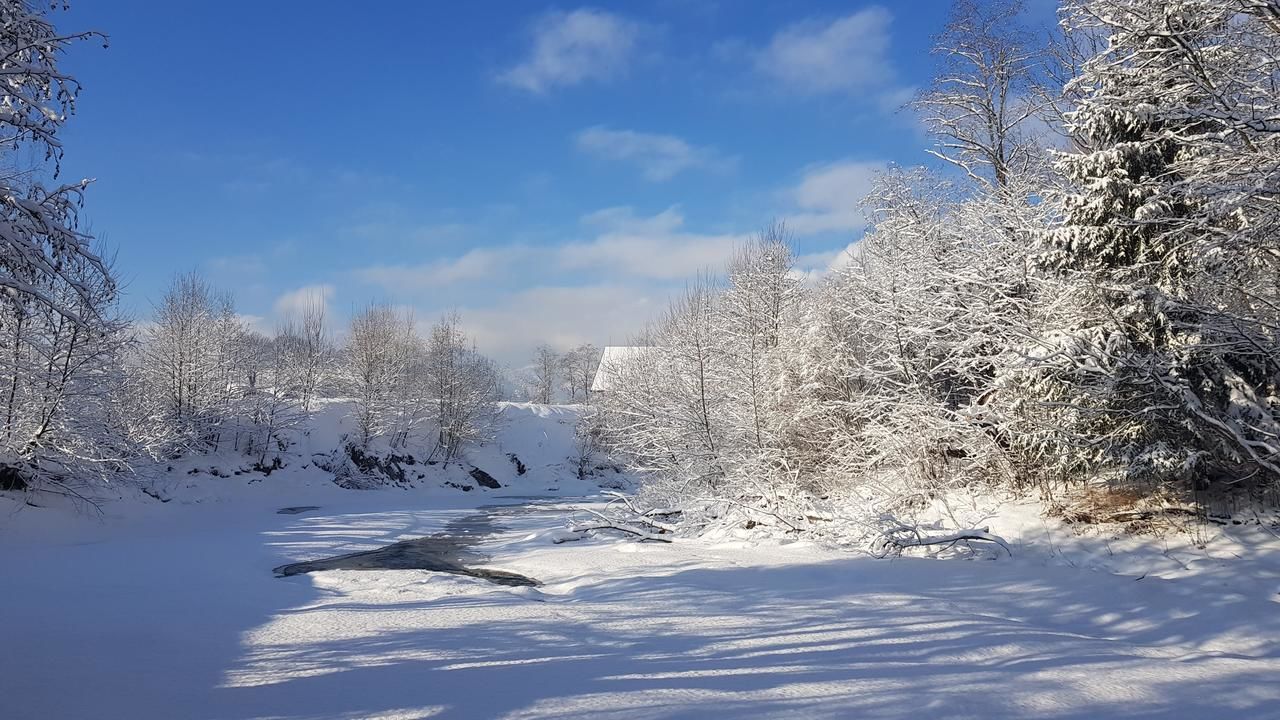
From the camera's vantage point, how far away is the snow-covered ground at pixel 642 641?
15.0ft

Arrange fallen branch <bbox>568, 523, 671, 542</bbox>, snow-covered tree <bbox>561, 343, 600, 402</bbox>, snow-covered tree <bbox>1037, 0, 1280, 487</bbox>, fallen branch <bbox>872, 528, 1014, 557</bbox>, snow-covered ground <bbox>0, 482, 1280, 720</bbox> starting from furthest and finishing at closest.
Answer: snow-covered tree <bbox>561, 343, 600, 402</bbox>
fallen branch <bbox>568, 523, 671, 542</bbox>
fallen branch <bbox>872, 528, 1014, 557</bbox>
snow-covered tree <bbox>1037, 0, 1280, 487</bbox>
snow-covered ground <bbox>0, 482, 1280, 720</bbox>

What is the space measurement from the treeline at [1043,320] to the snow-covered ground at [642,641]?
224cm

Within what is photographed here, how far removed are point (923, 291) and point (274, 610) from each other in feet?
44.6

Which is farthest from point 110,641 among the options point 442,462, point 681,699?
point 442,462

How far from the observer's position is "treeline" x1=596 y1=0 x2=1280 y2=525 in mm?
8039

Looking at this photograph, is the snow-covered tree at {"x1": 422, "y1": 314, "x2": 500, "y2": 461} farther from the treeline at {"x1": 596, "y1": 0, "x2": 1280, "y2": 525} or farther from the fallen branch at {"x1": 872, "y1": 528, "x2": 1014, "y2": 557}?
the fallen branch at {"x1": 872, "y1": 528, "x2": 1014, "y2": 557}

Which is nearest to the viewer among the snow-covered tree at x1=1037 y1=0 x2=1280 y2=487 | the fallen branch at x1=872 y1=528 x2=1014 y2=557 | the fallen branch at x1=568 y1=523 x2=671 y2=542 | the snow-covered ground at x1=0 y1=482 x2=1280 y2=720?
the snow-covered ground at x1=0 y1=482 x2=1280 y2=720

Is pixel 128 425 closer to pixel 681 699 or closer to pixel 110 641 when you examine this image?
pixel 110 641

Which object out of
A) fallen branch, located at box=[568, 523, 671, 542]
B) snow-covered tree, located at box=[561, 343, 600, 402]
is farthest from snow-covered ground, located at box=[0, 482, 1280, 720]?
snow-covered tree, located at box=[561, 343, 600, 402]

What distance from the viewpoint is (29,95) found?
639 cm

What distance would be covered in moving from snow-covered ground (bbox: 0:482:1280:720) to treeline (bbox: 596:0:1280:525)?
7.34 ft

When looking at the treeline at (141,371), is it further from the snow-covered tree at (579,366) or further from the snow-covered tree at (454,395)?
the snow-covered tree at (579,366)

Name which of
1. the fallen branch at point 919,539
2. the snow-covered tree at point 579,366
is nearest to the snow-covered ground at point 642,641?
the fallen branch at point 919,539

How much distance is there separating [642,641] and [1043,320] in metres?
10.3
